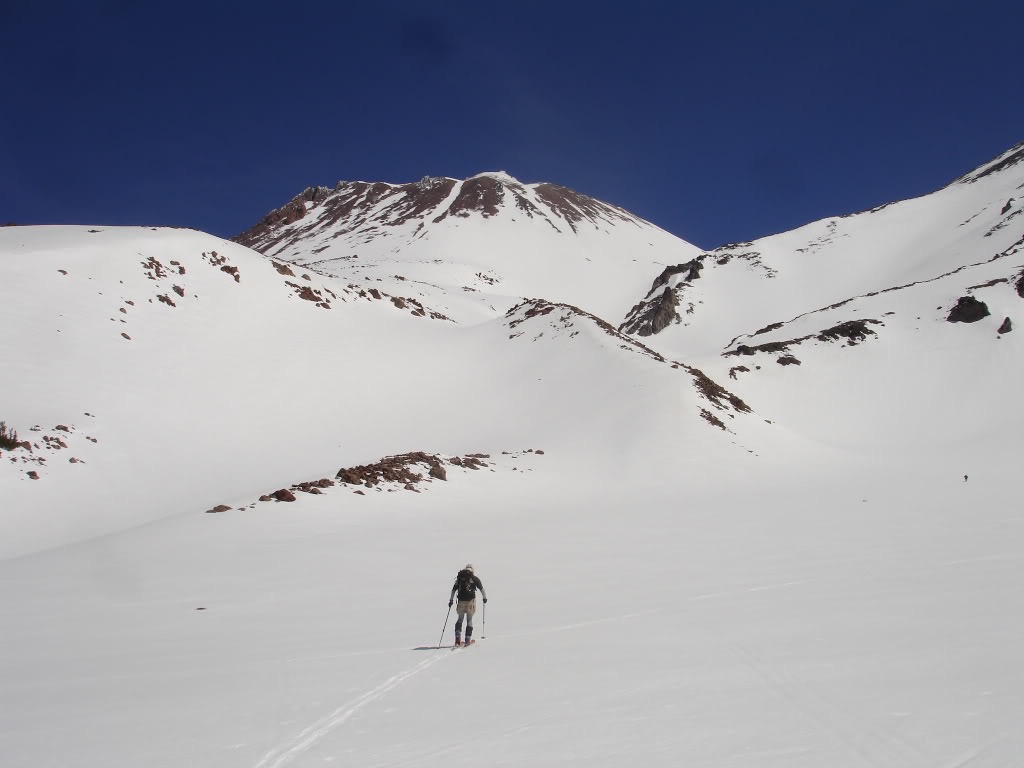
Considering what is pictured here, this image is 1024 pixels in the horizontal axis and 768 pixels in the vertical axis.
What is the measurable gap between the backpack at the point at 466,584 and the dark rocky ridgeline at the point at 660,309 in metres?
64.1

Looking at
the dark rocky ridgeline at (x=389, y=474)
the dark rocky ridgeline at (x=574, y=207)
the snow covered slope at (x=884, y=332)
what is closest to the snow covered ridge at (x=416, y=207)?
the dark rocky ridgeline at (x=574, y=207)

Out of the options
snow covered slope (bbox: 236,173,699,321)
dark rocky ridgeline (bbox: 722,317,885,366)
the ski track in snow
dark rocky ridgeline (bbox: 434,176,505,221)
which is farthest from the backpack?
dark rocky ridgeline (bbox: 434,176,505,221)

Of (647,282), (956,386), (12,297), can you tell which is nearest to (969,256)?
(956,386)

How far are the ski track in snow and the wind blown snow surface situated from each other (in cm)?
4

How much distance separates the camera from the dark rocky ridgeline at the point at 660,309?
2862 inches

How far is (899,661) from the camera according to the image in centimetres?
692

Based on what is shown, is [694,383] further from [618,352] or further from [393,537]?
[393,537]

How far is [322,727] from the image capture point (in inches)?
241

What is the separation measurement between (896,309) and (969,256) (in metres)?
21.1

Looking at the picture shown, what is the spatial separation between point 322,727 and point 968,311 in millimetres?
57616

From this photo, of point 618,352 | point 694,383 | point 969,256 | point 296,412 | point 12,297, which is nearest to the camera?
point 12,297

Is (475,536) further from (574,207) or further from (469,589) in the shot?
(574,207)

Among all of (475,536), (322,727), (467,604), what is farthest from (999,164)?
(322,727)

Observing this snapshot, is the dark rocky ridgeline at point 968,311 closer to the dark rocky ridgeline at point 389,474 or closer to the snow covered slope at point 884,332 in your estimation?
the snow covered slope at point 884,332
